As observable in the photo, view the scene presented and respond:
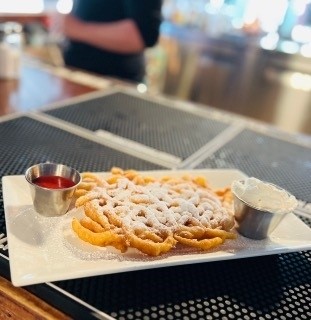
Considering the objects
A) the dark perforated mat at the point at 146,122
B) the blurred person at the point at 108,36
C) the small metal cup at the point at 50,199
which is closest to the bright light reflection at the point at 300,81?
the blurred person at the point at 108,36

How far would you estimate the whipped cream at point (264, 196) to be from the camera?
0.86 metres

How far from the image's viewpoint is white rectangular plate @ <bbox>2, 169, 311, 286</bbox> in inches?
26.2

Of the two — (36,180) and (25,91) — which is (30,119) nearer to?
(25,91)

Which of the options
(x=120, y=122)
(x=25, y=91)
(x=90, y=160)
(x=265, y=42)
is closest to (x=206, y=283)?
(x=90, y=160)

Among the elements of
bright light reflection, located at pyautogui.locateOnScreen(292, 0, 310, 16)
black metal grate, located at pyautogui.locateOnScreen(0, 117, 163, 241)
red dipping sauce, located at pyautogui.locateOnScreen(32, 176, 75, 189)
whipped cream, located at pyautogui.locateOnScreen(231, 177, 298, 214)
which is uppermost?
bright light reflection, located at pyautogui.locateOnScreen(292, 0, 310, 16)

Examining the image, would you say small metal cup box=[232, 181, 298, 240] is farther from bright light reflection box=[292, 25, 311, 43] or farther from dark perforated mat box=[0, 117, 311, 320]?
bright light reflection box=[292, 25, 311, 43]

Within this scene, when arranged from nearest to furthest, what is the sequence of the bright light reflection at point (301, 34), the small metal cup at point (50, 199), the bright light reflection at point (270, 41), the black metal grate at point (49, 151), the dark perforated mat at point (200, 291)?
the dark perforated mat at point (200, 291) → the small metal cup at point (50, 199) → the black metal grate at point (49, 151) → the bright light reflection at point (270, 41) → the bright light reflection at point (301, 34)

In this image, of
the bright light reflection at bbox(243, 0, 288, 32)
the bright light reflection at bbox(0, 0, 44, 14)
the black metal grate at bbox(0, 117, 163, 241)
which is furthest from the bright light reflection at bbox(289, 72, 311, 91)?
the black metal grate at bbox(0, 117, 163, 241)

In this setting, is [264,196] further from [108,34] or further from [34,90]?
[108,34]

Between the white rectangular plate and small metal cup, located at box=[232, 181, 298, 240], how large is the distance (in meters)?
0.01

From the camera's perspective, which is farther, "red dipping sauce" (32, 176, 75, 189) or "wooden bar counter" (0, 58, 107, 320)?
"red dipping sauce" (32, 176, 75, 189)

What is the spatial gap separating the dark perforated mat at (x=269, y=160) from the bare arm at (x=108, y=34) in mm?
852

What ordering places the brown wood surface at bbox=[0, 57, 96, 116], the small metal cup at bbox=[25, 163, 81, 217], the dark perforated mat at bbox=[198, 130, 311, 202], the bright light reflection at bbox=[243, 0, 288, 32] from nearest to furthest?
the small metal cup at bbox=[25, 163, 81, 217] < the dark perforated mat at bbox=[198, 130, 311, 202] < the brown wood surface at bbox=[0, 57, 96, 116] < the bright light reflection at bbox=[243, 0, 288, 32]

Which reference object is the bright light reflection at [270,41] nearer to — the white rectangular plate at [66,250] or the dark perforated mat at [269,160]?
the dark perforated mat at [269,160]
